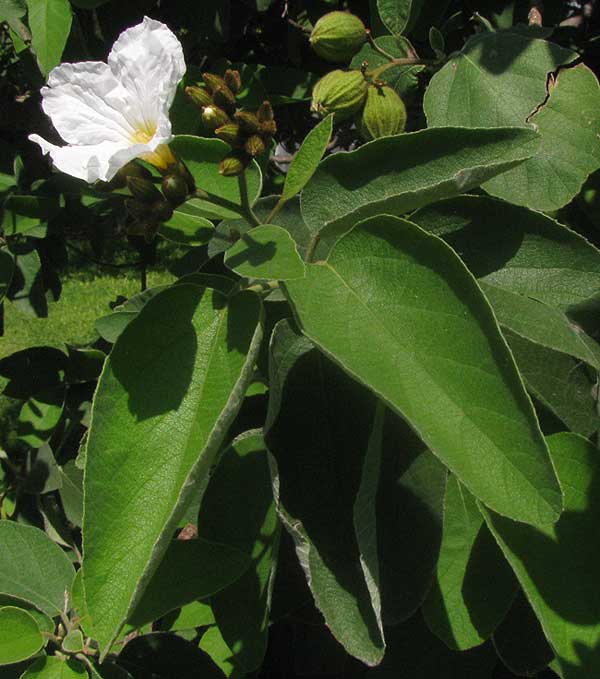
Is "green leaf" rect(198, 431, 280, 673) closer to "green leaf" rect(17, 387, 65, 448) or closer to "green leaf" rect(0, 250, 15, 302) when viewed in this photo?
"green leaf" rect(0, 250, 15, 302)

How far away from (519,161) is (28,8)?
1.17 metres

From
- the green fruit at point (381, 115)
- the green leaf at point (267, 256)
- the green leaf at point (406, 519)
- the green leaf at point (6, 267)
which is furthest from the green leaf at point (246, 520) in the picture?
the green leaf at point (6, 267)

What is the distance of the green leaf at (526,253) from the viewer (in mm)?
1079

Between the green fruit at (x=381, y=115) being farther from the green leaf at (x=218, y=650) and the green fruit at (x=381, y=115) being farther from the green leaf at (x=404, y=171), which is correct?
the green leaf at (x=218, y=650)

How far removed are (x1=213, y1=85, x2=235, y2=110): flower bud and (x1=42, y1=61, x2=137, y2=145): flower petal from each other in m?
0.12

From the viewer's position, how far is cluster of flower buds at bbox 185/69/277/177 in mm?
977

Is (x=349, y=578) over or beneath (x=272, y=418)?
beneath

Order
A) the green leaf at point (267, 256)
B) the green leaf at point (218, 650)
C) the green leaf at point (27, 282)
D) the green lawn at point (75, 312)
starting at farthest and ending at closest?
the green lawn at point (75, 312), the green leaf at point (27, 282), the green leaf at point (218, 650), the green leaf at point (267, 256)

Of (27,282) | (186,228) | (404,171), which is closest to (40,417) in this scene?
(27,282)

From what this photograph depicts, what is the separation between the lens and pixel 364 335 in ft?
2.72

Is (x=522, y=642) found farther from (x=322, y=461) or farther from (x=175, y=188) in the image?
(x=175, y=188)

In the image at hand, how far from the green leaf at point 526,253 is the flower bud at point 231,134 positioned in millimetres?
314

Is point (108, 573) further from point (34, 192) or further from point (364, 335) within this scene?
point (34, 192)

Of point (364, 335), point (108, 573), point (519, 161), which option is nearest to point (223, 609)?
point (108, 573)
